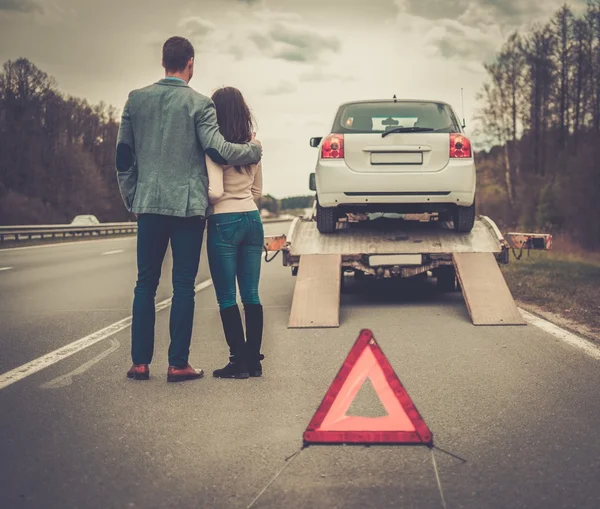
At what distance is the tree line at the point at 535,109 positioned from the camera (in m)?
39.2

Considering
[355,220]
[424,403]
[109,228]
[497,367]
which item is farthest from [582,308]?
[109,228]

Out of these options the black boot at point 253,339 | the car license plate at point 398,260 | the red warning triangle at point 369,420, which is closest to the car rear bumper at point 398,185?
the car license plate at point 398,260

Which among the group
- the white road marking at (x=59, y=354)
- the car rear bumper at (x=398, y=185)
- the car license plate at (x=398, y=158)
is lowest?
the white road marking at (x=59, y=354)

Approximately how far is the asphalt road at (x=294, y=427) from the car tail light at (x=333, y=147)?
2005mm

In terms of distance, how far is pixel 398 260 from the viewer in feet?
26.9

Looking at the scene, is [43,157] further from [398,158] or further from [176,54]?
[176,54]

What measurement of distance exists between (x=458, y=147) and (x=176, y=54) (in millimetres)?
4184

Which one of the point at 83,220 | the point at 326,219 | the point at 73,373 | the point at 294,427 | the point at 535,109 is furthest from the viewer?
the point at 83,220

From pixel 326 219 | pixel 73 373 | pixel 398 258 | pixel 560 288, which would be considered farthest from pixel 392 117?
pixel 73 373

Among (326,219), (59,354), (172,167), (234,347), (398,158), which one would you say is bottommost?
(59,354)

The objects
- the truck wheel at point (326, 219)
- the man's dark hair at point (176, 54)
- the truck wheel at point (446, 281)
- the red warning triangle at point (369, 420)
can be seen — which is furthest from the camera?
the truck wheel at point (446, 281)

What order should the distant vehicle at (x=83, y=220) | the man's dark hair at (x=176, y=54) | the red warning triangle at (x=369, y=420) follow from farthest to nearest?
the distant vehicle at (x=83, y=220)
the man's dark hair at (x=176, y=54)
the red warning triangle at (x=369, y=420)

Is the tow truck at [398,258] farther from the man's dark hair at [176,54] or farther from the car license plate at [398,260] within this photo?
the man's dark hair at [176,54]

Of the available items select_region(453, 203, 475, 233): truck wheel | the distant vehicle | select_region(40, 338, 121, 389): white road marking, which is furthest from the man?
the distant vehicle
